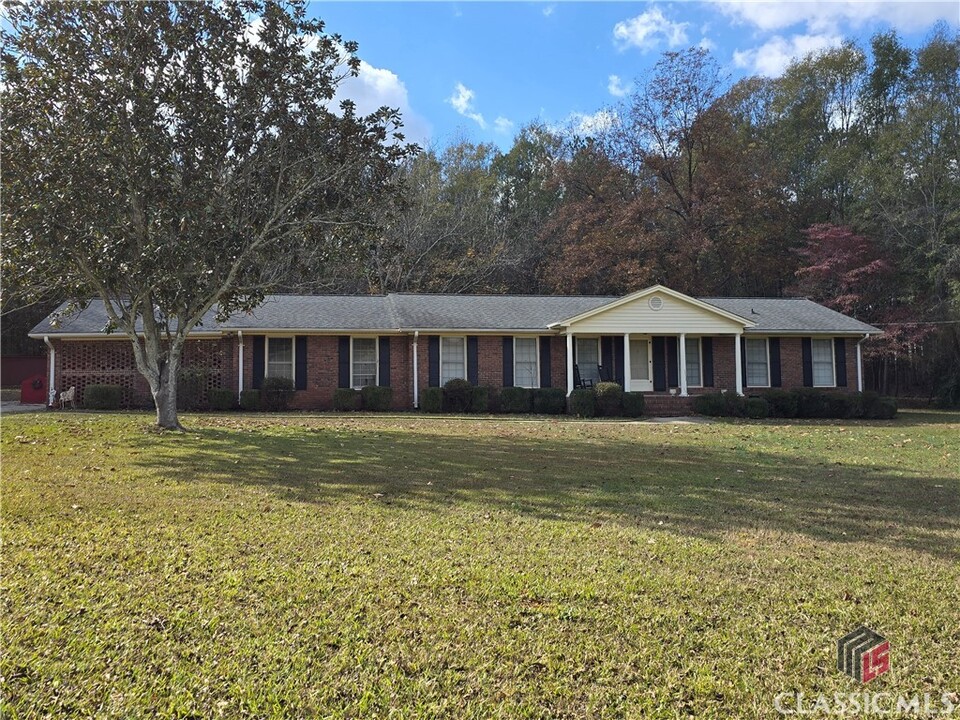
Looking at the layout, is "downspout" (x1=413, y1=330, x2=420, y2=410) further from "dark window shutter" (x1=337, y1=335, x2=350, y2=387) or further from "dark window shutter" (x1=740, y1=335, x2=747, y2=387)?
"dark window shutter" (x1=740, y1=335, x2=747, y2=387)

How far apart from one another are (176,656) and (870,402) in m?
22.0

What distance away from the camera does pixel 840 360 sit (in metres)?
23.5

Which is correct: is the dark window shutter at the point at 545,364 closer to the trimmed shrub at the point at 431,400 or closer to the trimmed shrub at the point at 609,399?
the trimmed shrub at the point at 609,399

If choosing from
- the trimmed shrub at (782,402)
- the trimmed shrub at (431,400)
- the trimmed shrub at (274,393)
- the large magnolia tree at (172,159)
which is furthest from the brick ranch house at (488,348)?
the large magnolia tree at (172,159)

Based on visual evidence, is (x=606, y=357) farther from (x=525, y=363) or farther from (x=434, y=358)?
(x=434, y=358)

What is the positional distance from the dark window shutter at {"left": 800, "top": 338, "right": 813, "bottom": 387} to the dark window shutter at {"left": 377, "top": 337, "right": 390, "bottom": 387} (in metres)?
14.3

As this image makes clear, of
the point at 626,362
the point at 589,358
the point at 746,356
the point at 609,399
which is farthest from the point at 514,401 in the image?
the point at 746,356

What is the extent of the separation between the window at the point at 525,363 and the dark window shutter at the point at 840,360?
10638mm

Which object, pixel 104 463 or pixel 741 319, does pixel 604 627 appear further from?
pixel 741 319

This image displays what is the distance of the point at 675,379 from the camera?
23000mm

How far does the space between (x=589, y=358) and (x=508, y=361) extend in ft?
9.76

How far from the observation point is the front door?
23.0m

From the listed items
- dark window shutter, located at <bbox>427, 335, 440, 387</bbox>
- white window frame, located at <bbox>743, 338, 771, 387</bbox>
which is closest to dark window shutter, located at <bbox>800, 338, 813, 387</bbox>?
white window frame, located at <bbox>743, 338, 771, 387</bbox>

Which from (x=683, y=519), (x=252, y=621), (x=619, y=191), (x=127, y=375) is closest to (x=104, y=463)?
(x=252, y=621)
